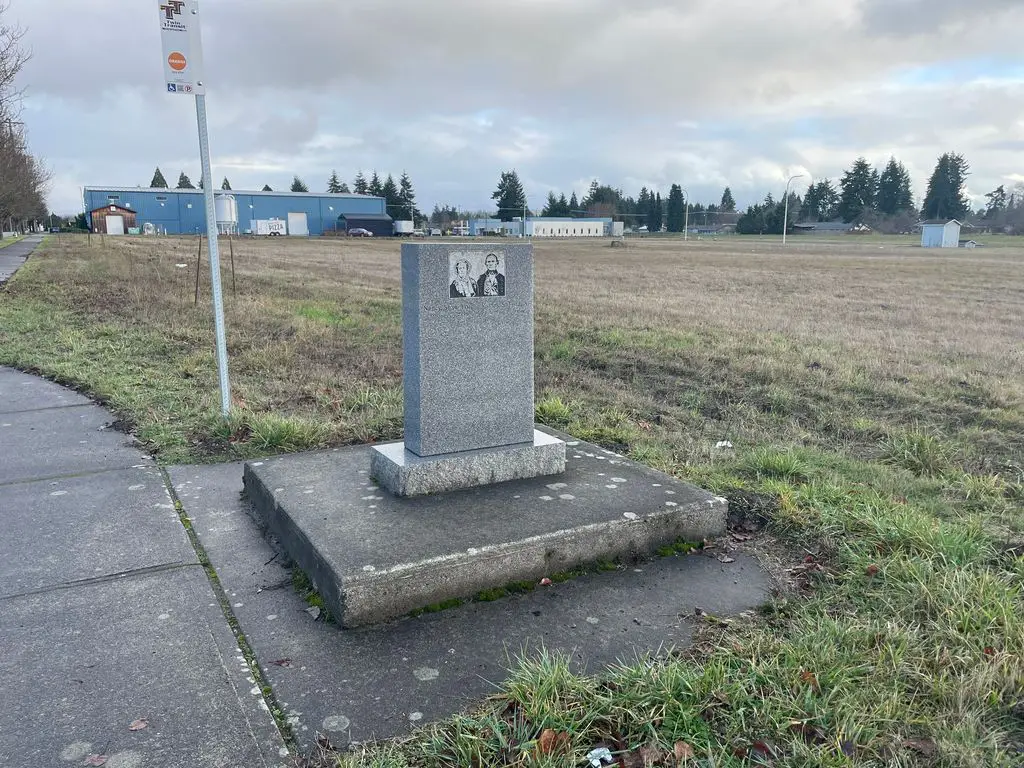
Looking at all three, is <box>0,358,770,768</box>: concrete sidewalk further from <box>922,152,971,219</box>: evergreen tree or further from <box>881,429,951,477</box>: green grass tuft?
<box>922,152,971,219</box>: evergreen tree

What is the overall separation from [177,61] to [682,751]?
16.8ft

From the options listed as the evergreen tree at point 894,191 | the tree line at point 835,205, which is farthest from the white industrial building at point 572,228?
the evergreen tree at point 894,191

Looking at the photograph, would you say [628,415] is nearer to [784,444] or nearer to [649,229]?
[784,444]

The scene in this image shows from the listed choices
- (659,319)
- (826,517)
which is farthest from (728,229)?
(826,517)

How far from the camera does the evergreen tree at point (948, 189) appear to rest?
371 ft

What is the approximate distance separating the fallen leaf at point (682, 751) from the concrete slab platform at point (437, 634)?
0.53m

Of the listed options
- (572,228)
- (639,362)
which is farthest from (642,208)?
(639,362)

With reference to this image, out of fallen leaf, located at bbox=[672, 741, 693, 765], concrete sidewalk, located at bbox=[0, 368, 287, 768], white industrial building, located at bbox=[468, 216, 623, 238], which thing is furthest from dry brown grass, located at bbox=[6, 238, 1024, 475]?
white industrial building, located at bbox=[468, 216, 623, 238]

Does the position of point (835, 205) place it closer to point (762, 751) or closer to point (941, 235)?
point (941, 235)

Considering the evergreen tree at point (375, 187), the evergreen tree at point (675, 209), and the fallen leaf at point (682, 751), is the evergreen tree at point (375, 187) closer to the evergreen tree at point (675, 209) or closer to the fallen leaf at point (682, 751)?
the evergreen tree at point (675, 209)

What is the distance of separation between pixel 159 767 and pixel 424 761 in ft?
2.59

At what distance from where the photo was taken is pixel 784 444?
19.0 ft

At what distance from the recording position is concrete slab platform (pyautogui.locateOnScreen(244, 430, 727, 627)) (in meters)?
3.13

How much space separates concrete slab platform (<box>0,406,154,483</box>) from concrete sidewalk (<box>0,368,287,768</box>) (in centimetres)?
5
